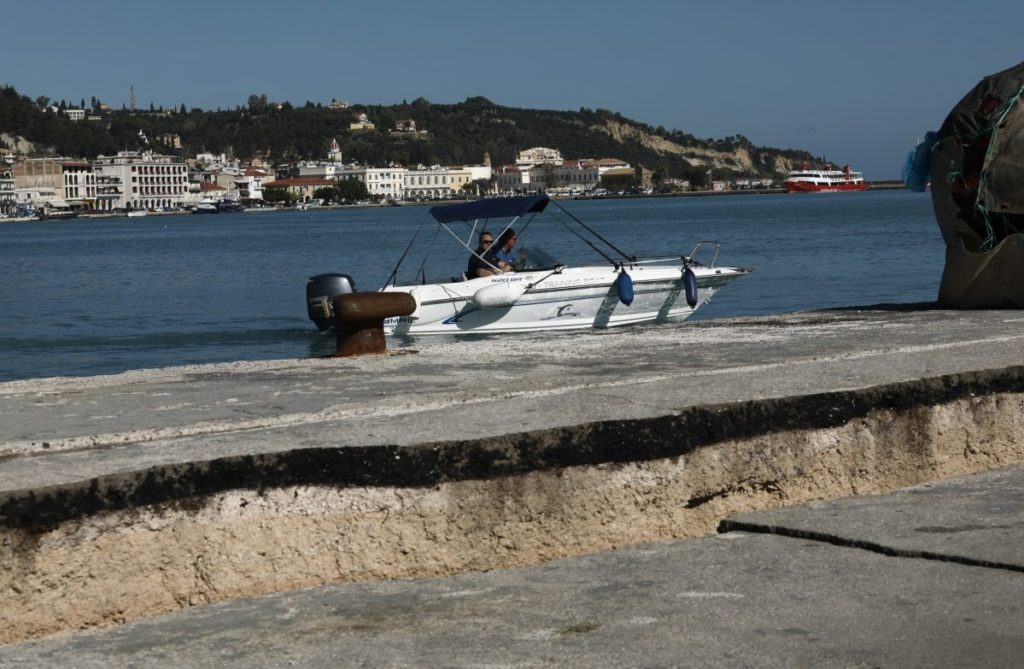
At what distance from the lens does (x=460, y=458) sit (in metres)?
4.79

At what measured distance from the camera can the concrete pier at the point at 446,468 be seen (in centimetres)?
432

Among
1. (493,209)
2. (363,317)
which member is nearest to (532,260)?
(493,209)

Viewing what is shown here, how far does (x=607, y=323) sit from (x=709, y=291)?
2278 millimetres

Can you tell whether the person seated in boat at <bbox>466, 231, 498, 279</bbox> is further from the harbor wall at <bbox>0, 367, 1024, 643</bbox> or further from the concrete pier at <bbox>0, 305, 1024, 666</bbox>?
the harbor wall at <bbox>0, 367, 1024, 643</bbox>

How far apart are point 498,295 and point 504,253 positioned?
980mm

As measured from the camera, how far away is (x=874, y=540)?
466 centimetres

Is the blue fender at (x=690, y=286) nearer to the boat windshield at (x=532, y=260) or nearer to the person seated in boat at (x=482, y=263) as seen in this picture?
the boat windshield at (x=532, y=260)

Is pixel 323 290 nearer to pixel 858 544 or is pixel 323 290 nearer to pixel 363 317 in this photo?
pixel 363 317

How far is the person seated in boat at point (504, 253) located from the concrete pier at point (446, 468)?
1573 centimetres

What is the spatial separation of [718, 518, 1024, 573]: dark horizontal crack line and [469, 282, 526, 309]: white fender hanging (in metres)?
16.9

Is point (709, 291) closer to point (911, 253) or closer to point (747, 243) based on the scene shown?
point (911, 253)

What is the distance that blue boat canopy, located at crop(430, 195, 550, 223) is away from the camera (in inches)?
942

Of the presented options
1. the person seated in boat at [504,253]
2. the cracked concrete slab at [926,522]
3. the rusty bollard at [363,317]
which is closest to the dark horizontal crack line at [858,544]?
the cracked concrete slab at [926,522]

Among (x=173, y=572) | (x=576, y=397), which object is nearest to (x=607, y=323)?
(x=576, y=397)
